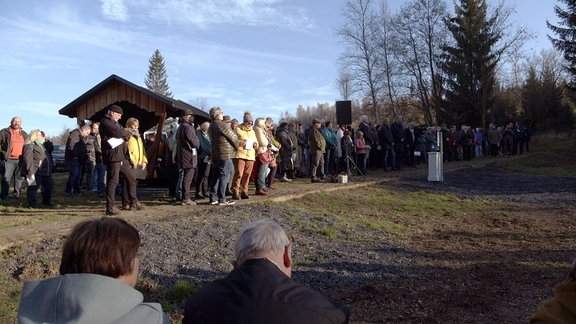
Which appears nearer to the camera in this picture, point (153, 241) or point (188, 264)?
point (188, 264)

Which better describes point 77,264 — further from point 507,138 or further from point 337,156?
point 507,138

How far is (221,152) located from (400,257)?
4117 millimetres

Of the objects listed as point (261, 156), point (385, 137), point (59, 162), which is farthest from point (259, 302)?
point (59, 162)

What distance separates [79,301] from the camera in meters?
1.97

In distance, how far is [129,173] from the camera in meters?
9.33

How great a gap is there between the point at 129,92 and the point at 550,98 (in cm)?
4182

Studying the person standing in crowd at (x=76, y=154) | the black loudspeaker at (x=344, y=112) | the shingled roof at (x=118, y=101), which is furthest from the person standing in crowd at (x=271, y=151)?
the person standing in crowd at (x=76, y=154)

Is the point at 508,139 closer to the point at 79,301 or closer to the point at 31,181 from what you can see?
the point at 31,181

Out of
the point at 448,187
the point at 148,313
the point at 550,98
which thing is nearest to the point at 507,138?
the point at 448,187

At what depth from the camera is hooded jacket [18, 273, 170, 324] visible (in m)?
1.96

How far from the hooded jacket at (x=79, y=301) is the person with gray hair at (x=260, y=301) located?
0.34m

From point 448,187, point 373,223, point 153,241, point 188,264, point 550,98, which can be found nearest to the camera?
point 188,264

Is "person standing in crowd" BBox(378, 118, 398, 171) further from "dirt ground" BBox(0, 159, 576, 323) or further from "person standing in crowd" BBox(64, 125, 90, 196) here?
"person standing in crowd" BBox(64, 125, 90, 196)

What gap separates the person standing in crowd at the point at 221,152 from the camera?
10.0m
